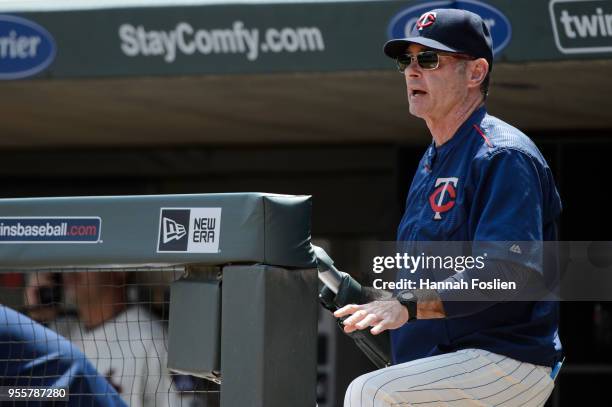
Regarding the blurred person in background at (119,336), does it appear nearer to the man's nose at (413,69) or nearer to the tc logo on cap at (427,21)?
the man's nose at (413,69)

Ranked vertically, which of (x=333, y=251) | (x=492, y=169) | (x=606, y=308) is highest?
(x=492, y=169)

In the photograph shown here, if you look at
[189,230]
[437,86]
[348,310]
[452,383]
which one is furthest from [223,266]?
[437,86]

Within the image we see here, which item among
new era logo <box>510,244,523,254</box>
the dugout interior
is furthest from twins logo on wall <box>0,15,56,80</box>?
new era logo <box>510,244,523,254</box>

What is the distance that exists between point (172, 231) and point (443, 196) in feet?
2.27

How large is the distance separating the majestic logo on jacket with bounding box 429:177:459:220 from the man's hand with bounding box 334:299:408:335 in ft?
1.06

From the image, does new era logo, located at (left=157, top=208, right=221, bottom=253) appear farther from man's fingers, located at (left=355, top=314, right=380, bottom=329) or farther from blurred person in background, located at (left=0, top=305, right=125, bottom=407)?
blurred person in background, located at (left=0, top=305, right=125, bottom=407)

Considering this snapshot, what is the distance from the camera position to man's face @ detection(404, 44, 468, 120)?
2.87m

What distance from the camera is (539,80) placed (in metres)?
6.36

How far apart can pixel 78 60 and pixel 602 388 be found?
4.38 m

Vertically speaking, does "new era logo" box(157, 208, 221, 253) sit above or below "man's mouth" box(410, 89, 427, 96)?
below

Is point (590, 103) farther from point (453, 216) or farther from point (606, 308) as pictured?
point (453, 216)

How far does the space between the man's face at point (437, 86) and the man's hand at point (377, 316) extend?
61 centimetres

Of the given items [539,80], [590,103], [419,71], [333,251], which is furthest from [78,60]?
[419,71]

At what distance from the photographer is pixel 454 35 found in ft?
9.36
